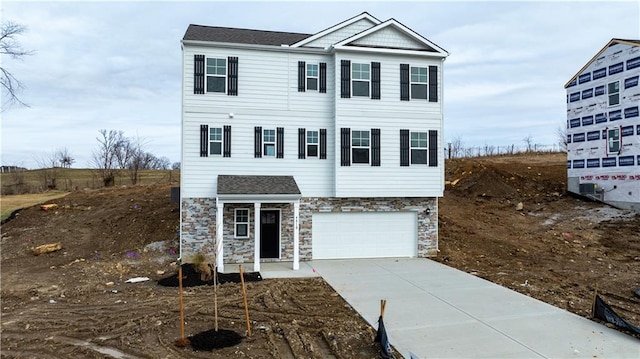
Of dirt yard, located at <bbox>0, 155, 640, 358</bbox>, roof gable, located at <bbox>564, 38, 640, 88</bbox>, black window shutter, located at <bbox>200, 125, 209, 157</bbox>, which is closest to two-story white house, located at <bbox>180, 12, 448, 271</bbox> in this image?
black window shutter, located at <bbox>200, 125, 209, 157</bbox>

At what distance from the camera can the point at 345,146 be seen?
15.2 meters

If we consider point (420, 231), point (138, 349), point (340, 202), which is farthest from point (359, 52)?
point (138, 349)

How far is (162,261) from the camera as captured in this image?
1448cm

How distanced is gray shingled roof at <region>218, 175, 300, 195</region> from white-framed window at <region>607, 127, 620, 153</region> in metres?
17.0

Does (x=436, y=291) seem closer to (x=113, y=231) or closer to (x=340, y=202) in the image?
(x=340, y=202)

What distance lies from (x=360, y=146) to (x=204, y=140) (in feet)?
17.7

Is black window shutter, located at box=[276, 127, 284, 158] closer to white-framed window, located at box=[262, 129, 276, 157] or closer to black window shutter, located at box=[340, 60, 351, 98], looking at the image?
white-framed window, located at box=[262, 129, 276, 157]

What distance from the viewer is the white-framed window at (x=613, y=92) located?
21234 mm

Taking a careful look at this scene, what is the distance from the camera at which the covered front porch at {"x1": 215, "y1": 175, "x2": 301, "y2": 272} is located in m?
13.5

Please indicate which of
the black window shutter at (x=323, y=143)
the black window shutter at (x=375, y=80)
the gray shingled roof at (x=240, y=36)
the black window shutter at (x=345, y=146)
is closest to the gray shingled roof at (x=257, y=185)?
the black window shutter at (x=323, y=143)

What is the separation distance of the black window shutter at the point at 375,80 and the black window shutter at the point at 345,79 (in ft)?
2.84

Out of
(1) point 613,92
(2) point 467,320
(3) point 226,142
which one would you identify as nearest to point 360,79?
(3) point 226,142

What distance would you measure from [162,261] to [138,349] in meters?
7.85

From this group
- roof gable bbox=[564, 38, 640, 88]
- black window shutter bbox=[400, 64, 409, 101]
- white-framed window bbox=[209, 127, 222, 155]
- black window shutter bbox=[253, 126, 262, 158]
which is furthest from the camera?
roof gable bbox=[564, 38, 640, 88]
